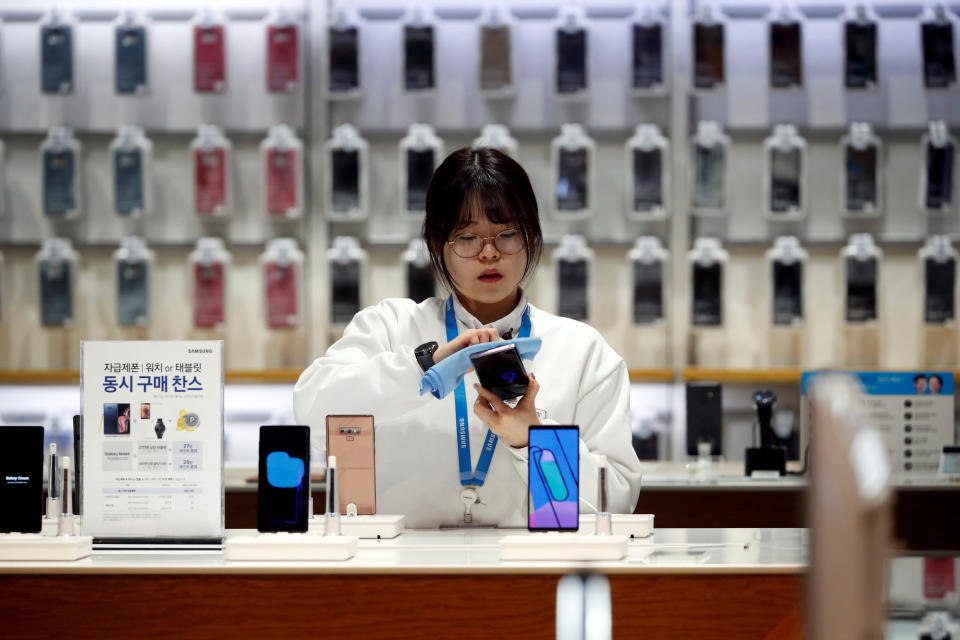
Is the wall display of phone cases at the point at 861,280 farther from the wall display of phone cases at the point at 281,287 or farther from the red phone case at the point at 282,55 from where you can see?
the red phone case at the point at 282,55

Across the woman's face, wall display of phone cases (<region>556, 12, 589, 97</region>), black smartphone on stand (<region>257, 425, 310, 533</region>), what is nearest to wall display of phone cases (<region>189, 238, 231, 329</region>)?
wall display of phone cases (<region>556, 12, 589, 97</region>)

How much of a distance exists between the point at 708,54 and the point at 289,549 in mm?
4008

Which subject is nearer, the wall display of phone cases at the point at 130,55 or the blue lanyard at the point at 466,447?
the blue lanyard at the point at 466,447

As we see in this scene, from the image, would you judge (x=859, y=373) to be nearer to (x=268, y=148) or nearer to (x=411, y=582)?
(x=411, y=582)

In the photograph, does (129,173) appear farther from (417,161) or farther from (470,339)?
(470,339)

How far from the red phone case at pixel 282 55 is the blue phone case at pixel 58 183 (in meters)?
1.01

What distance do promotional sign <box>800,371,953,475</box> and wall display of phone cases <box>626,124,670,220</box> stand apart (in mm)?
1748

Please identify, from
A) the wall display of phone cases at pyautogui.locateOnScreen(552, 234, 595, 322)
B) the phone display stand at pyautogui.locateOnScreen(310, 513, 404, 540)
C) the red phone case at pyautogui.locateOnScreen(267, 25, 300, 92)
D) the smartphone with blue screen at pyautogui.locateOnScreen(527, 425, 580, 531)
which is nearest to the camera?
the smartphone with blue screen at pyautogui.locateOnScreen(527, 425, 580, 531)

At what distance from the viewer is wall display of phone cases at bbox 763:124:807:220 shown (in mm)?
5177

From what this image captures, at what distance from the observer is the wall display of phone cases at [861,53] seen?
5.14 m

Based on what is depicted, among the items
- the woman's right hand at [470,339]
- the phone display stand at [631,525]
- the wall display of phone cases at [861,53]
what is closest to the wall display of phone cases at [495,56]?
the wall display of phone cases at [861,53]

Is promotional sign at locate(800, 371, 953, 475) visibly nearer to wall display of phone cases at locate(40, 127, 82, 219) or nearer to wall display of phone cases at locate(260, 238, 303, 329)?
wall display of phone cases at locate(260, 238, 303, 329)

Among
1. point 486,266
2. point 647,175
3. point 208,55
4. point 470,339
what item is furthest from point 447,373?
point 208,55

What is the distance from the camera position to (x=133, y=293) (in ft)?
17.0
